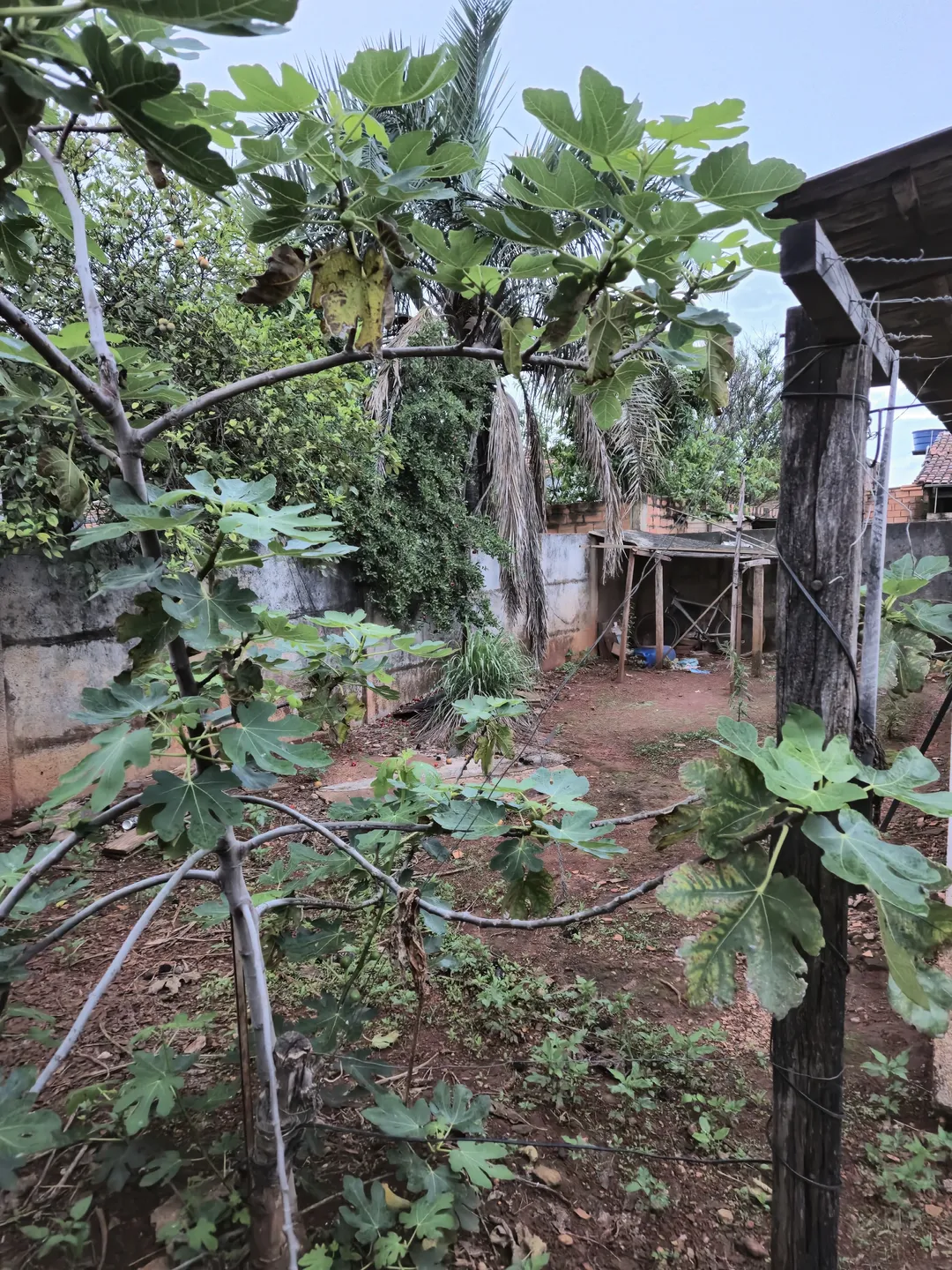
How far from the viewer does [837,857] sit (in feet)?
2.89

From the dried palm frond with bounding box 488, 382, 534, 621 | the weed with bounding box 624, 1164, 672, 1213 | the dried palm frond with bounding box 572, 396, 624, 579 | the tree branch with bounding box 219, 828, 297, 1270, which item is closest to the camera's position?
the tree branch with bounding box 219, 828, 297, 1270

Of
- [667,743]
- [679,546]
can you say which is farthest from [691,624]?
[667,743]

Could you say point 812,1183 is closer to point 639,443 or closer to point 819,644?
point 819,644

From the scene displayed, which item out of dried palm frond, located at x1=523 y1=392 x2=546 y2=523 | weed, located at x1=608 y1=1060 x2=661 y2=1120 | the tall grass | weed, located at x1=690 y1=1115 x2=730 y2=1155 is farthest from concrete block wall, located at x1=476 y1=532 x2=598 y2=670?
weed, located at x1=690 y1=1115 x2=730 y2=1155

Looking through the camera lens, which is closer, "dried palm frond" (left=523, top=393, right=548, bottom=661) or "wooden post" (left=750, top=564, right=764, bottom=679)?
"dried palm frond" (left=523, top=393, right=548, bottom=661)

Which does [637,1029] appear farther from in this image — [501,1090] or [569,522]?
[569,522]

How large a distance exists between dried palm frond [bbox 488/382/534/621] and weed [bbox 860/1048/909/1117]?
18.2ft

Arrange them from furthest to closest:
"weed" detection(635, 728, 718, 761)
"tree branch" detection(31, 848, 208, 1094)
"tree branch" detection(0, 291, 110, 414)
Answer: "weed" detection(635, 728, 718, 761) < "tree branch" detection(31, 848, 208, 1094) < "tree branch" detection(0, 291, 110, 414)

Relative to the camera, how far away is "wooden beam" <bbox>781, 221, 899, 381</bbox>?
1140mm

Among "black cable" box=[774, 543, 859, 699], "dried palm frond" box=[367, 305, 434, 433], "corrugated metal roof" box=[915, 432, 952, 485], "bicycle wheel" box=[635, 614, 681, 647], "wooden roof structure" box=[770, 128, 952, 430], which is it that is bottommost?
"bicycle wheel" box=[635, 614, 681, 647]

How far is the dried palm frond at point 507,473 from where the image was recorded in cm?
720

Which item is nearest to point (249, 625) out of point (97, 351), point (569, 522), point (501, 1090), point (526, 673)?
point (97, 351)

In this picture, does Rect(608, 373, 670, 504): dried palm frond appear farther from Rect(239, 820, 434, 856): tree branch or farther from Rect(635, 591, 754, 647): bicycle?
Rect(239, 820, 434, 856): tree branch

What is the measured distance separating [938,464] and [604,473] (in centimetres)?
813
